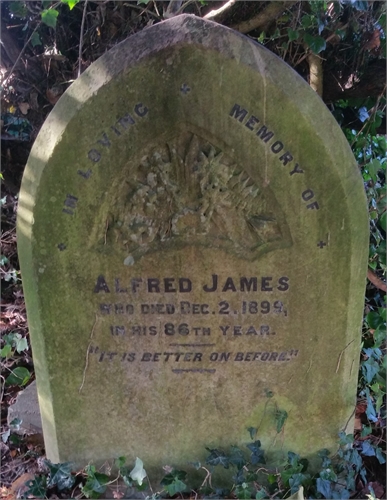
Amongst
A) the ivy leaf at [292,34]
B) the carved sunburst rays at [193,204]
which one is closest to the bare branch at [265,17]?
the ivy leaf at [292,34]

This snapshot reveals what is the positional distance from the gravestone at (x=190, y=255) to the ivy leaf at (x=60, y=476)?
0.21ft

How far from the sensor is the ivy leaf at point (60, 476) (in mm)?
1984

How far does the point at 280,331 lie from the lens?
72.8 inches

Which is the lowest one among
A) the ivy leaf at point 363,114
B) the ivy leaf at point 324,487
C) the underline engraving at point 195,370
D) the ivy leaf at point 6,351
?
the ivy leaf at point 324,487

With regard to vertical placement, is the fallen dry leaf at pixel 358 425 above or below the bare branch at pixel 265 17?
below

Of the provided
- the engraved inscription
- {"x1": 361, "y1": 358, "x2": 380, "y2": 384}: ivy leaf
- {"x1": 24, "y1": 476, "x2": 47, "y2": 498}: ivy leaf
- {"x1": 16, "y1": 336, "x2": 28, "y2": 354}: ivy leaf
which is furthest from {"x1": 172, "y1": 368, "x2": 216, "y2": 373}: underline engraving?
{"x1": 16, "y1": 336, "x2": 28, "y2": 354}: ivy leaf

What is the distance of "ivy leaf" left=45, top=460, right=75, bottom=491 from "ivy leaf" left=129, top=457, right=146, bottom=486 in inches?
9.9

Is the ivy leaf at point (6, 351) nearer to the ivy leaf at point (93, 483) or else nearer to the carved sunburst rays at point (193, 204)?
the ivy leaf at point (93, 483)

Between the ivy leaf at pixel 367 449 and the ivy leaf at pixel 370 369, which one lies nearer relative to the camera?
the ivy leaf at pixel 367 449

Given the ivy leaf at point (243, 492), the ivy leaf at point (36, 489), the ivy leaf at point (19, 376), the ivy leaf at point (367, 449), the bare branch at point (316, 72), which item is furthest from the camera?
the bare branch at point (316, 72)

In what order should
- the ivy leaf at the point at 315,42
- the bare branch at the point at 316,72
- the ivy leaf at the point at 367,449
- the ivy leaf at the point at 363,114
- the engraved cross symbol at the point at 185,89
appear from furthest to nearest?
the ivy leaf at the point at 363,114 → the bare branch at the point at 316,72 → the ivy leaf at the point at 315,42 → the ivy leaf at the point at 367,449 → the engraved cross symbol at the point at 185,89

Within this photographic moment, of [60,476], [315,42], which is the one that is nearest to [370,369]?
[60,476]

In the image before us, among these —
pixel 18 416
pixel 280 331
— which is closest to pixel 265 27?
pixel 280 331

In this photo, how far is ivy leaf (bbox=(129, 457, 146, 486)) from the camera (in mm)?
1932
